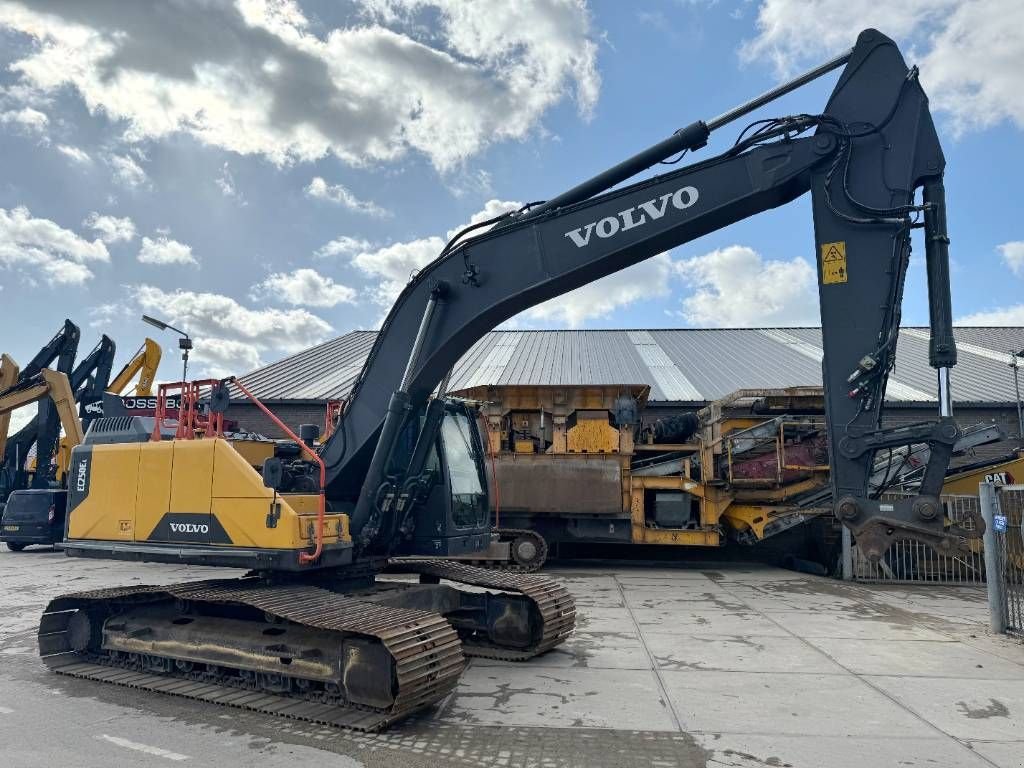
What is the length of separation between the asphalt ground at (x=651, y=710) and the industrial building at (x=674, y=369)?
1154cm

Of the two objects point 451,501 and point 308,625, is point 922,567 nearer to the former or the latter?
point 451,501

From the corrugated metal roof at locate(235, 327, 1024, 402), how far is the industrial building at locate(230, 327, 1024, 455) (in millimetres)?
33

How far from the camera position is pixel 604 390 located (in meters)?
14.2

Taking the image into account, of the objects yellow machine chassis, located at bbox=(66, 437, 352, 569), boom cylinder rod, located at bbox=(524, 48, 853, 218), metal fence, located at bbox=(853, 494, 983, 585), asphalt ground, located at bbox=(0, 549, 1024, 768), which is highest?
boom cylinder rod, located at bbox=(524, 48, 853, 218)

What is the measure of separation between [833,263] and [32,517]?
1826cm

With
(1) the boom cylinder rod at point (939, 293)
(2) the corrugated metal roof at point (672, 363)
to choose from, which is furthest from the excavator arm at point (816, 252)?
(2) the corrugated metal roof at point (672, 363)

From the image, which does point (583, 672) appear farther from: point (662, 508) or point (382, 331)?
point (662, 508)

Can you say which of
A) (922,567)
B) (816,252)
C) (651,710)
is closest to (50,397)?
(651,710)

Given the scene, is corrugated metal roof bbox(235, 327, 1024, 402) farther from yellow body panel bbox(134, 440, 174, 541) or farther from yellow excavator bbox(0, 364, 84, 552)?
yellow body panel bbox(134, 440, 174, 541)

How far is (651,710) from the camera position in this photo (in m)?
5.47

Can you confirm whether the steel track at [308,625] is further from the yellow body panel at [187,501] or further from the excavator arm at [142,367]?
the excavator arm at [142,367]

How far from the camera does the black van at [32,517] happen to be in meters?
16.5

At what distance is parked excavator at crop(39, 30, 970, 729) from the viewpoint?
5203 millimetres

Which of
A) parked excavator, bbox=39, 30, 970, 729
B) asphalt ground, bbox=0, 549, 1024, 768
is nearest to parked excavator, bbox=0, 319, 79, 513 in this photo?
asphalt ground, bbox=0, 549, 1024, 768
